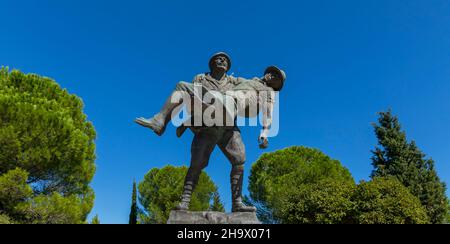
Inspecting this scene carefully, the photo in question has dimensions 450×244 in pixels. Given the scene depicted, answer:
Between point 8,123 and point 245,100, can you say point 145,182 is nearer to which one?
point 8,123

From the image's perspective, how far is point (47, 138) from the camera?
1488cm

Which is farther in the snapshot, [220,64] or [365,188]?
[365,188]

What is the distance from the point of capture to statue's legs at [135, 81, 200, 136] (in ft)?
17.2

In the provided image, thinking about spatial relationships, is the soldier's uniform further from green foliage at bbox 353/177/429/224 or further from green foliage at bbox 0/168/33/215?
green foliage at bbox 353/177/429/224

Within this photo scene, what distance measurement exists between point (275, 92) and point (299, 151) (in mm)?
21652

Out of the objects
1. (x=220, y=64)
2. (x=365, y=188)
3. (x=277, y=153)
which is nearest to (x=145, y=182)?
(x=277, y=153)

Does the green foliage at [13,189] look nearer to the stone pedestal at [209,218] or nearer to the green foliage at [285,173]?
the stone pedestal at [209,218]

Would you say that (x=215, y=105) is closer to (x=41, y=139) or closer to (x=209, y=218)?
(x=209, y=218)

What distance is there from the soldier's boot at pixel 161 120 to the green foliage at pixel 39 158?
10.9 meters

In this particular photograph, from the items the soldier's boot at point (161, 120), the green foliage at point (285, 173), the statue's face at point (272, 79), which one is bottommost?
the soldier's boot at point (161, 120)

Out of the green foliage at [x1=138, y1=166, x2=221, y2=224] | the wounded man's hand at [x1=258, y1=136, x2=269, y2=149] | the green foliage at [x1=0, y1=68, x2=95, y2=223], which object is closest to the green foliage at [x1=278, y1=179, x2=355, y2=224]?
the green foliage at [x1=138, y1=166, x2=221, y2=224]

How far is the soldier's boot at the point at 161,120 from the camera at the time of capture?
5223mm

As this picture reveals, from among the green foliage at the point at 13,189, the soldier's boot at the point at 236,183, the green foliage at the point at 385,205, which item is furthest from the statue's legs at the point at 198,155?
the green foliage at the point at 385,205
